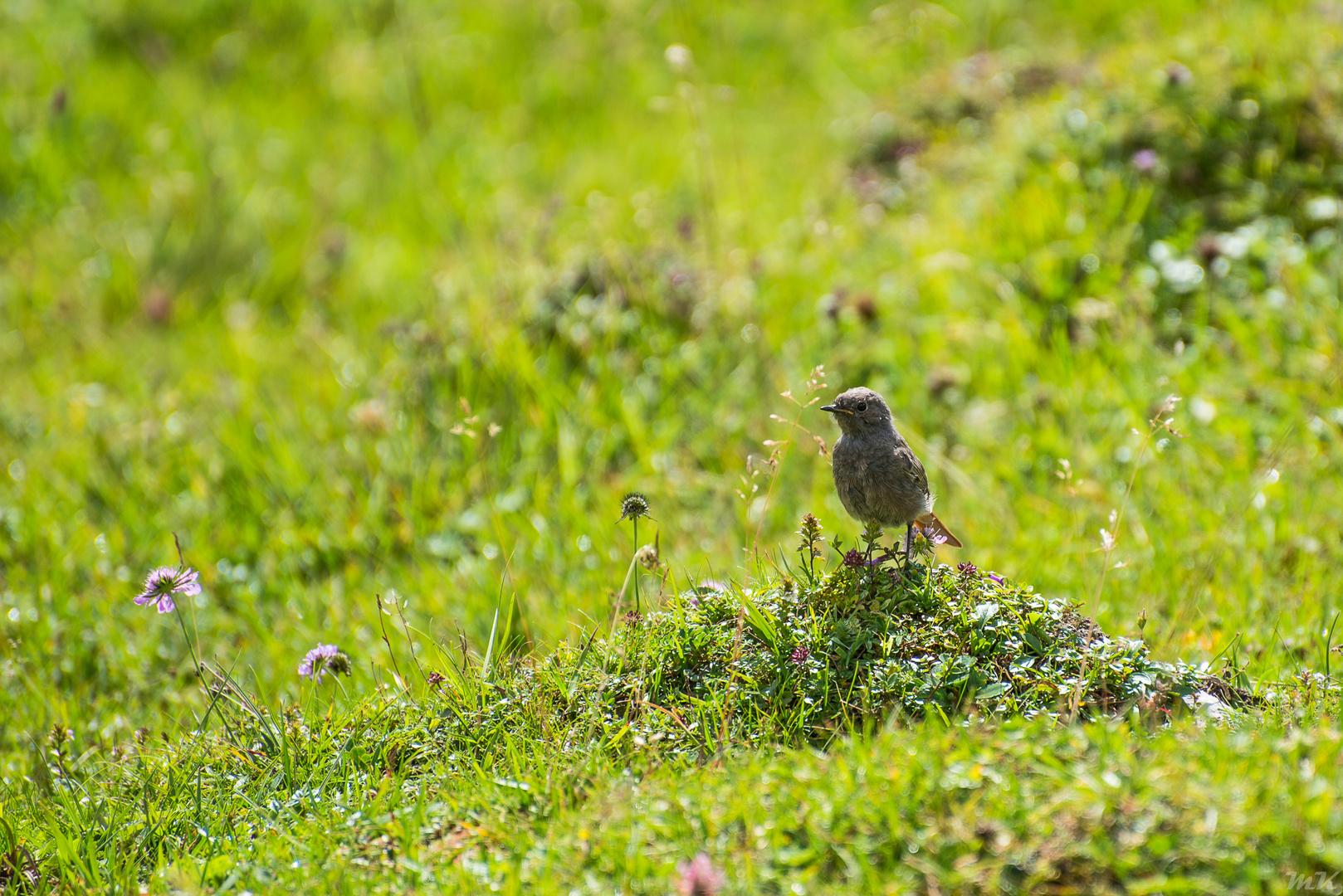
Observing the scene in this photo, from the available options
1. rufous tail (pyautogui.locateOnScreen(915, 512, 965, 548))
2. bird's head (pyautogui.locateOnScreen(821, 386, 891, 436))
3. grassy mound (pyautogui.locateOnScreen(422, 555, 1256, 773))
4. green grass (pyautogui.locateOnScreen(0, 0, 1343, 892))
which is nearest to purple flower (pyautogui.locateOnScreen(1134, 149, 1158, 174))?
green grass (pyautogui.locateOnScreen(0, 0, 1343, 892))

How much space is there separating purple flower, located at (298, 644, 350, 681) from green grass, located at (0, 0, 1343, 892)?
0.16 metres

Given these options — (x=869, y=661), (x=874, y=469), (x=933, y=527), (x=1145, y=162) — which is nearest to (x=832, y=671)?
(x=869, y=661)

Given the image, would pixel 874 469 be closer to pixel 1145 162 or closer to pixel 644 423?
pixel 644 423

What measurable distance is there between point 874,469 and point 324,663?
1.84 m

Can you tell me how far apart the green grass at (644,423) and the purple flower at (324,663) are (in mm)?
159

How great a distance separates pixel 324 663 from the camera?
11.2 feet

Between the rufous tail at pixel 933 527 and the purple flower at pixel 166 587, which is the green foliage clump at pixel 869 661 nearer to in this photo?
the rufous tail at pixel 933 527

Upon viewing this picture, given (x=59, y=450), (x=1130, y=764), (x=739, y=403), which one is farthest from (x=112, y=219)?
(x=1130, y=764)

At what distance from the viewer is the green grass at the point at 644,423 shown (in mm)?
2545

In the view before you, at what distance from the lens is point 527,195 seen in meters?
7.89

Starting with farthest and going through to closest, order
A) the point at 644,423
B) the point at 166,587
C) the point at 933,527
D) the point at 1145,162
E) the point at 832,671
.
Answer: the point at 1145,162 → the point at 644,423 → the point at 933,527 → the point at 166,587 → the point at 832,671

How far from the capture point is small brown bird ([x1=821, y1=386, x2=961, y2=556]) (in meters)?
3.29

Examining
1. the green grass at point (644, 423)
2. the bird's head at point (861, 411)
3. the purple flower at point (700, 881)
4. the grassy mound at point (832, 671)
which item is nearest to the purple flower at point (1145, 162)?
the green grass at point (644, 423)

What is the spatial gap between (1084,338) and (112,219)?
6761 millimetres
